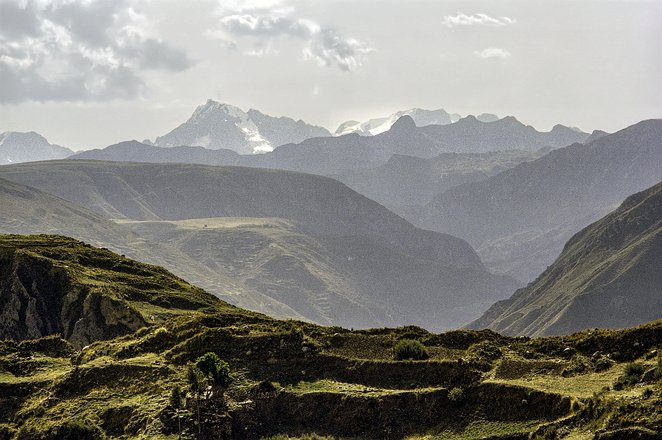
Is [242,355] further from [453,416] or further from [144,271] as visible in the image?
[144,271]

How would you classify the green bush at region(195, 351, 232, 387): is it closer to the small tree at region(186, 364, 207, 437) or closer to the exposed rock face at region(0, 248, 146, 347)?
the small tree at region(186, 364, 207, 437)

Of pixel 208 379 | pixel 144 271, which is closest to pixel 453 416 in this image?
pixel 208 379

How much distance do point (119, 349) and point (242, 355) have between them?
1082 centimetres

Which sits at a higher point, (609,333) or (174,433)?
(609,333)

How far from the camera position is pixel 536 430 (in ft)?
155

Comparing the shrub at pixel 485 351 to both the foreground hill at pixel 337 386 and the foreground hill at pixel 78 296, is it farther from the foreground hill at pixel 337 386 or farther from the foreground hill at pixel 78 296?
the foreground hill at pixel 78 296

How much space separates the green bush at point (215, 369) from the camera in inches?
2218

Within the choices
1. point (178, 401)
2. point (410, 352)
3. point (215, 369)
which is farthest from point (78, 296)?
point (410, 352)

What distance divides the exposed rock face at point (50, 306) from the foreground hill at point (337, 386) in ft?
92.7

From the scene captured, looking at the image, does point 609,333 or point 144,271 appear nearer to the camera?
point 609,333

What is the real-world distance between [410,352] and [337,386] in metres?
5.39

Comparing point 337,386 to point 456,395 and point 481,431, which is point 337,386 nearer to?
point 456,395

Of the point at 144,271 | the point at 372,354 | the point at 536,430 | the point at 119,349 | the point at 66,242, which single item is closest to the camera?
the point at 536,430

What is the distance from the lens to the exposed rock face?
325 feet
